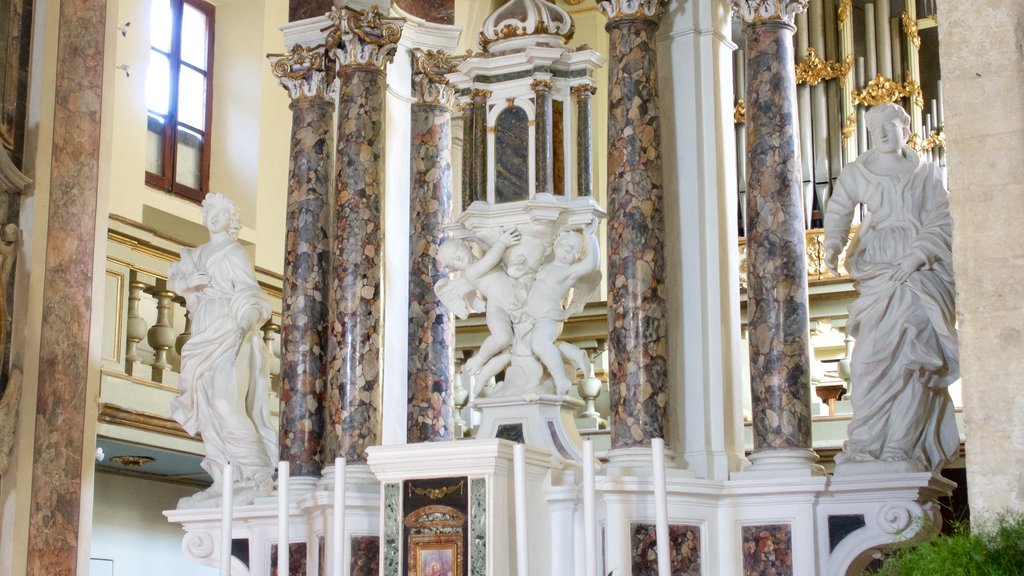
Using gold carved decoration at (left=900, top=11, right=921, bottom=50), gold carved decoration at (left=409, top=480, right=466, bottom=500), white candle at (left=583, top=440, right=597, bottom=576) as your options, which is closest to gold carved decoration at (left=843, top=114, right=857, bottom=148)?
gold carved decoration at (left=900, top=11, right=921, bottom=50)

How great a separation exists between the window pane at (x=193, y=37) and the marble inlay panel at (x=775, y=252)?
814cm

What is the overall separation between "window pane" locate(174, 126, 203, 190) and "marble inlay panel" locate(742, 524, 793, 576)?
860cm

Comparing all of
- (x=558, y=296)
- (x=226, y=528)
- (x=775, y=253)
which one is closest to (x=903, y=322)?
(x=775, y=253)

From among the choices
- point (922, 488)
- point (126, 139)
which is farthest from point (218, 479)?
point (126, 139)

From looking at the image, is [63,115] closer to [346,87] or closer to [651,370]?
[346,87]

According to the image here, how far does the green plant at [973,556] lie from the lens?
486 centimetres

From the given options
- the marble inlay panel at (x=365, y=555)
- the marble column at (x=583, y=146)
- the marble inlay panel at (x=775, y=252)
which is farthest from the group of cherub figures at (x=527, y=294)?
the marble inlay panel at (x=365, y=555)

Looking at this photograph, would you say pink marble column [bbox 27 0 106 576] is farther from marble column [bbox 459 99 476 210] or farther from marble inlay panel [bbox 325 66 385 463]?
marble column [bbox 459 99 476 210]

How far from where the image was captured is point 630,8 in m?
10.0

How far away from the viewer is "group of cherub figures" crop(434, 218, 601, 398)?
9969mm

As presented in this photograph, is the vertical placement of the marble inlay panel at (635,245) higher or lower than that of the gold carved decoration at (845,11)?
lower

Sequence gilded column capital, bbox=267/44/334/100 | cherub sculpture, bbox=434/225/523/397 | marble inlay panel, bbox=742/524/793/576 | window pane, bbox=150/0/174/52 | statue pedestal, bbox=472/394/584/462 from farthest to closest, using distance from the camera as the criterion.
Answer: window pane, bbox=150/0/174/52 → gilded column capital, bbox=267/44/334/100 → cherub sculpture, bbox=434/225/523/397 → statue pedestal, bbox=472/394/584/462 → marble inlay panel, bbox=742/524/793/576

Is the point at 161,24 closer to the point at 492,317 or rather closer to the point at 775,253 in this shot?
the point at 492,317

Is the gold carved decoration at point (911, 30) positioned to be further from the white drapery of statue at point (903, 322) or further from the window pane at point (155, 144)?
the window pane at point (155, 144)
